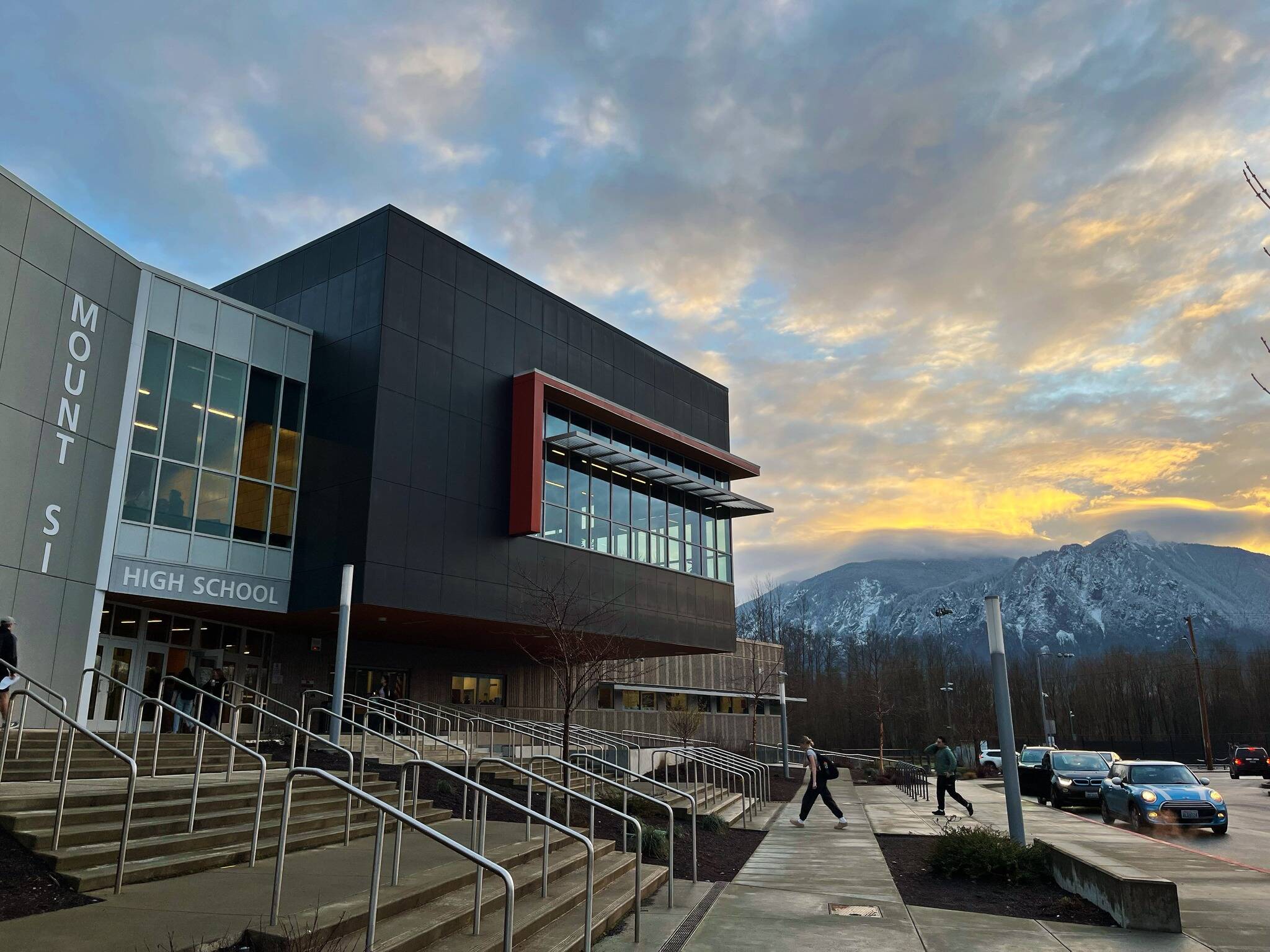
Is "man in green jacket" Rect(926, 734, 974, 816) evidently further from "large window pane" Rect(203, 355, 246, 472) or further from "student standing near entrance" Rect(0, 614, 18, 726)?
"large window pane" Rect(203, 355, 246, 472)

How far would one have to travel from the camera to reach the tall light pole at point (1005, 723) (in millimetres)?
12039

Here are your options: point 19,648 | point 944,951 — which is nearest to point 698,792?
point 944,951

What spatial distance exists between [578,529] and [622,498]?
8.76 ft

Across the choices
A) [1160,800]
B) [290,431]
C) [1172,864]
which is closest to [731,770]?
[1160,800]

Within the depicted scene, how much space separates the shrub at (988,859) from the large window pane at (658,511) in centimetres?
1904

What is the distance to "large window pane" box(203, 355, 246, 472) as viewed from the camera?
20.5 meters

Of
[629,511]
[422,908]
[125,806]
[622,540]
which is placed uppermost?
[629,511]

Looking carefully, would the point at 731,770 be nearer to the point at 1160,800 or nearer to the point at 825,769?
the point at 825,769

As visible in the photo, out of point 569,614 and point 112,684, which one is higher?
point 569,614

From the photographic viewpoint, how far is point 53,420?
1616 centimetres

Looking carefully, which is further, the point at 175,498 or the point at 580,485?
the point at 580,485

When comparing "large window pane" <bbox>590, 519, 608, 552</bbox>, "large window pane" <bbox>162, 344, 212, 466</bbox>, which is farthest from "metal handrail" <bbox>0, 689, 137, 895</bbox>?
"large window pane" <bbox>590, 519, 608, 552</bbox>

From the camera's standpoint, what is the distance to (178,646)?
2186 cm

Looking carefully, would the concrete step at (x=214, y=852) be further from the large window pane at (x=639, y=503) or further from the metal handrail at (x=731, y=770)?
the large window pane at (x=639, y=503)
